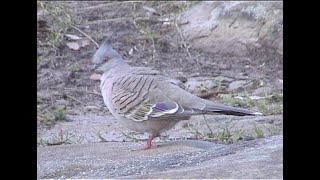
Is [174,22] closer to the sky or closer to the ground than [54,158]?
closer to the sky

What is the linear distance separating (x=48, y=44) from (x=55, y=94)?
A: 1017mm

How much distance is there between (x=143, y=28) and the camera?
887 cm

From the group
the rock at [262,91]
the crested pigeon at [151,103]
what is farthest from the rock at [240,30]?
the crested pigeon at [151,103]

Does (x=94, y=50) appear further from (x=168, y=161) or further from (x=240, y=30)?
(x=168, y=161)

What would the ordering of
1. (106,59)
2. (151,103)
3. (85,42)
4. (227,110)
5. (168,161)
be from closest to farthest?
(168,161), (227,110), (151,103), (106,59), (85,42)

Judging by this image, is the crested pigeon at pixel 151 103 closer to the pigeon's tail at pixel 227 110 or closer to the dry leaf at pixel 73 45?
the pigeon's tail at pixel 227 110

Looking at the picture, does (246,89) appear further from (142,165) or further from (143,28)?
(142,165)

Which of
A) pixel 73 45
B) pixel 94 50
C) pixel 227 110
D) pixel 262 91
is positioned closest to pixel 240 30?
pixel 262 91

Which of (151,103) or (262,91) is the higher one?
(262,91)

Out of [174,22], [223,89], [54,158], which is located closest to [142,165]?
[54,158]

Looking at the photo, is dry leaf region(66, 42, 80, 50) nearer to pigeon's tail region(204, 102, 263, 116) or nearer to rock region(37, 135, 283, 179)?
rock region(37, 135, 283, 179)

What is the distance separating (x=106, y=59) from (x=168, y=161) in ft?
4.47

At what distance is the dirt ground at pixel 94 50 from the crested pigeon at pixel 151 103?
5.90 feet

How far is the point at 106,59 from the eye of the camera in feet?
17.7
